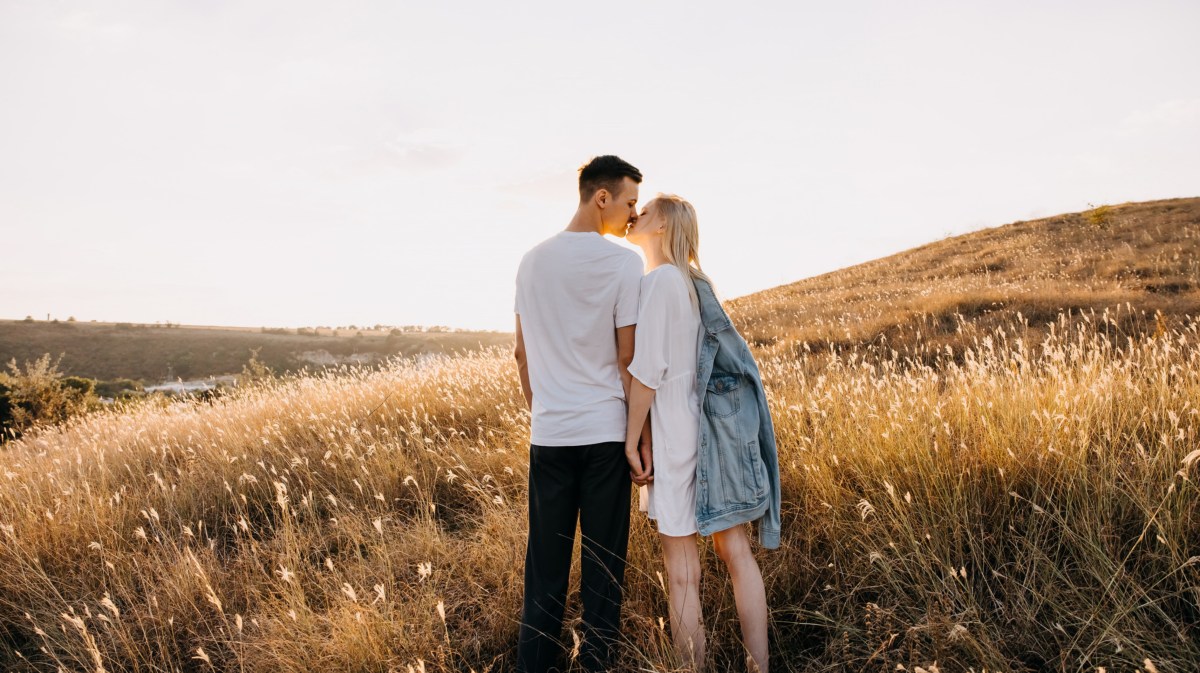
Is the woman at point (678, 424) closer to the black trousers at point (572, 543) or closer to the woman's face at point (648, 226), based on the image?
the woman's face at point (648, 226)

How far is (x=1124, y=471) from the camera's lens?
3092 mm

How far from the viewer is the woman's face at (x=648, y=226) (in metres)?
2.57

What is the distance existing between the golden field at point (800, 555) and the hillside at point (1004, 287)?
205cm

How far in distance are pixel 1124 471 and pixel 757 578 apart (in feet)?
7.33

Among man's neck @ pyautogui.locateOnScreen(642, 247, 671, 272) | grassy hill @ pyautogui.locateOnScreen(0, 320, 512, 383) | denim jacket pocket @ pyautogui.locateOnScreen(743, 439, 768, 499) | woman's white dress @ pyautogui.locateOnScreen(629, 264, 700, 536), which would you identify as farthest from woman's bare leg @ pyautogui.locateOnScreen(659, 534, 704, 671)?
grassy hill @ pyautogui.locateOnScreen(0, 320, 512, 383)

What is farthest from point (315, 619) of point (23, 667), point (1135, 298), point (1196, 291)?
point (1196, 291)

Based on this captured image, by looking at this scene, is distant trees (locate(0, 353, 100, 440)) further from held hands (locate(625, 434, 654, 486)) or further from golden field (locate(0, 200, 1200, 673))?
held hands (locate(625, 434, 654, 486))

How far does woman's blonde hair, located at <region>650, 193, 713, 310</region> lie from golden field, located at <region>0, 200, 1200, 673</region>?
4.74 feet

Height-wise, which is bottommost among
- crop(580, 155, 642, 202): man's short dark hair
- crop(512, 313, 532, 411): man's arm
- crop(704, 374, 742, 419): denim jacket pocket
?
crop(704, 374, 742, 419): denim jacket pocket

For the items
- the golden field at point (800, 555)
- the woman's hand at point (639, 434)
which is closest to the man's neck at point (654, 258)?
the woman's hand at point (639, 434)

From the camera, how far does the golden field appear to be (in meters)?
2.56

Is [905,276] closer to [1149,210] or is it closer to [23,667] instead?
[1149,210]

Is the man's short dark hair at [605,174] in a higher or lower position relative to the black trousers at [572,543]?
higher

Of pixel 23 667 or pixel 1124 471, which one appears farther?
pixel 23 667
